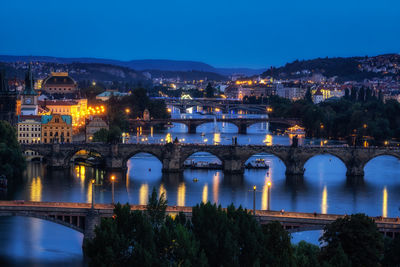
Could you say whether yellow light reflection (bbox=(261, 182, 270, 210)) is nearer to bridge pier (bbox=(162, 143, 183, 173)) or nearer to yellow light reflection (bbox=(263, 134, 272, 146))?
bridge pier (bbox=(162, 143, 183, 173))

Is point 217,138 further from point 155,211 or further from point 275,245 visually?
point 275,245

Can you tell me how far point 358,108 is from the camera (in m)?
75.2

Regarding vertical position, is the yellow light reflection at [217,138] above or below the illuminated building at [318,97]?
below

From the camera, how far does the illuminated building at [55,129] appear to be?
2156 inches

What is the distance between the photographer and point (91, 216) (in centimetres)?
2753

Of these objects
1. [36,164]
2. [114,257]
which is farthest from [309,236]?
[36,164]

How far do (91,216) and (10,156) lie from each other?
17.0 m

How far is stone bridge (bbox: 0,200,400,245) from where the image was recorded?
26.8 meters

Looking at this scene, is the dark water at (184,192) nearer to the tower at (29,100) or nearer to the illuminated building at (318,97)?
the tower at (29,100)

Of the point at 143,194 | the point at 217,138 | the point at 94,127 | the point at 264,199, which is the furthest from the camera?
the point at 217,138

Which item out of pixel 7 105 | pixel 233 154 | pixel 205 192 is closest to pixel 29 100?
pixel 7 105

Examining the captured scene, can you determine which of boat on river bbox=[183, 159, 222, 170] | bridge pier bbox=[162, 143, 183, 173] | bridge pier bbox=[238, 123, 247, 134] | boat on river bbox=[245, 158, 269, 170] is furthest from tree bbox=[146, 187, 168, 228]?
bridge pier bbox=[238, 123, 247, 134]


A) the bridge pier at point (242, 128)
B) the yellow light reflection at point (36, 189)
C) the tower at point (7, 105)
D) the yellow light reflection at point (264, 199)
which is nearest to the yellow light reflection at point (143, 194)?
the yellow light reflection at point (36, 189)

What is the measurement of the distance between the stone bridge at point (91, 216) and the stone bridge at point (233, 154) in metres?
18.6
